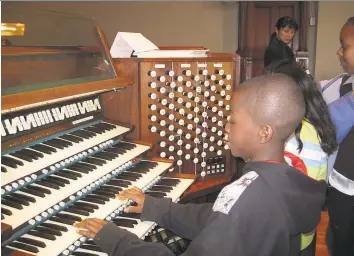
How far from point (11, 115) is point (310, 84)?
4.19ft

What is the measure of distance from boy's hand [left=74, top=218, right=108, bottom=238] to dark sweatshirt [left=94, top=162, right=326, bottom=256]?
0.9 inches

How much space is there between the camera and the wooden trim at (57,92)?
1.58 m

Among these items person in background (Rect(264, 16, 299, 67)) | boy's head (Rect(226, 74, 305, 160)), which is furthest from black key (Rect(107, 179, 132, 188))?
person in background (Rect(264, 16, 299, 67))

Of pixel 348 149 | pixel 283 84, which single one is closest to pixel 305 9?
pixel 348 149

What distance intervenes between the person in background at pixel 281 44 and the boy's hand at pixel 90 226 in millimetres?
3729

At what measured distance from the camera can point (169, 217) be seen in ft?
6.27

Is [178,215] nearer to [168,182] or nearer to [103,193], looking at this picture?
[103,193]

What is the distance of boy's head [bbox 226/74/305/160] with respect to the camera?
4.75 feet

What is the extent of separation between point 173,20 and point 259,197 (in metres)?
6.12

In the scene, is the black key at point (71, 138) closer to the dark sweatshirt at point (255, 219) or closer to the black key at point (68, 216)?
the black key at point (68, 216)

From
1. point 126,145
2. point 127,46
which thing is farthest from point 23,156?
point 127,46

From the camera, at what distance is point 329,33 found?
6.71 m

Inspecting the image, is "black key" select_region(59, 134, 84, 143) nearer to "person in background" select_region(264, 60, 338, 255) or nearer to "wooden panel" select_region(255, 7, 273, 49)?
"person in background" select_region(264, 60, 338, 255)

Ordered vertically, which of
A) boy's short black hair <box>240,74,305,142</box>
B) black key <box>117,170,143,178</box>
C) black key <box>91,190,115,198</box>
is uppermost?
boy's short black hair <box>240,74,305,142</box>
